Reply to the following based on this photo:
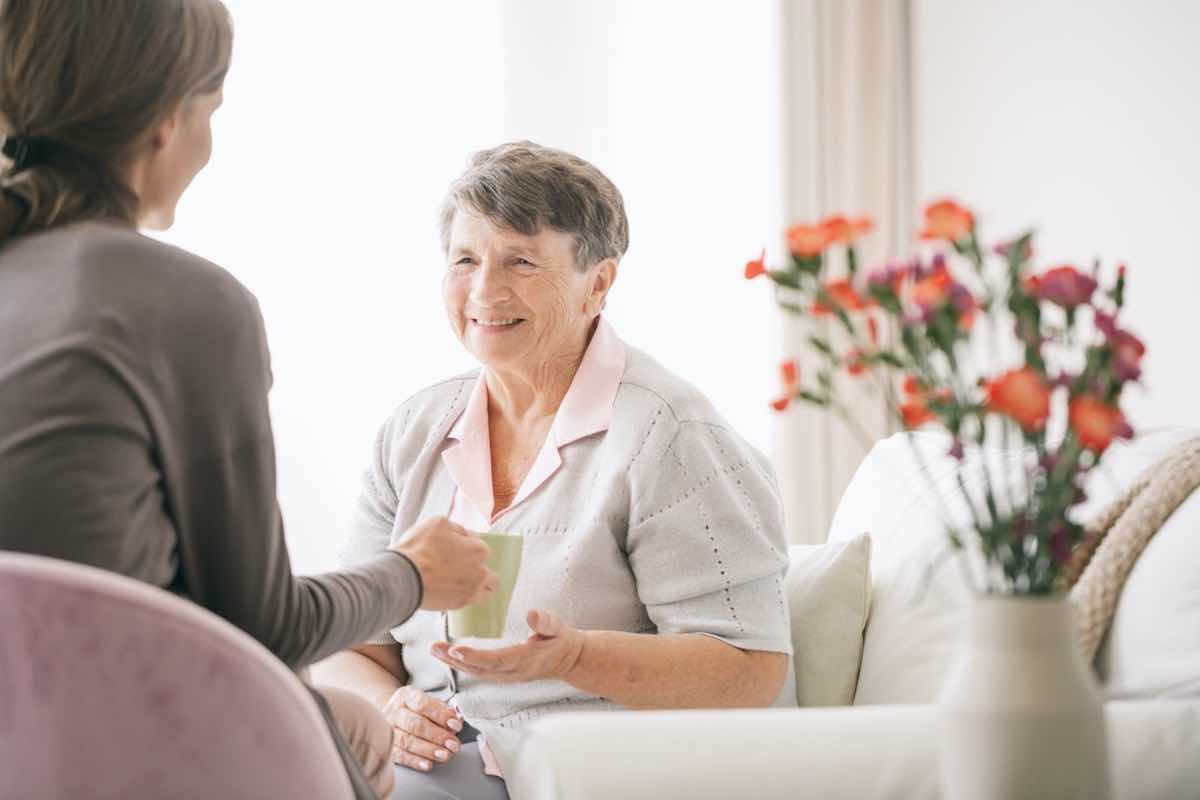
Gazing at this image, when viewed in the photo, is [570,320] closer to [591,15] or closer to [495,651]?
[495,651]

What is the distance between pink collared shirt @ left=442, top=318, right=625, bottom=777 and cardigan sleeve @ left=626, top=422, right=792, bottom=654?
155 mm

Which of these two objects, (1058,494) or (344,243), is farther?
(344,243)

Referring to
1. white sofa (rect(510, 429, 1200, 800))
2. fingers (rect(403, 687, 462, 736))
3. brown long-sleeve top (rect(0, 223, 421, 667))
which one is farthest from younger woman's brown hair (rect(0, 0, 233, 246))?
fingers (rect(403, 687, 462, 736))

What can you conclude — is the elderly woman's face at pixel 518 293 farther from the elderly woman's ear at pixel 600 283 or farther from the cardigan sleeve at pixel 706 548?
the cardigan sleeve at pixel 706 548

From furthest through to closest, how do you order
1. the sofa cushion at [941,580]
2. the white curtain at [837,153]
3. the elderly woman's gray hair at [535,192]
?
the white curtain at [837,153]
the elderly woman's gray hair at [535,192]
the sofa cushion at [941,580]

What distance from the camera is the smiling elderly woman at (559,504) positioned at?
6.16 ft

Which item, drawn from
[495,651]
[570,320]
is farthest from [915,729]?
[570,320]

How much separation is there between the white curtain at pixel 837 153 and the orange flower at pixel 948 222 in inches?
95.1

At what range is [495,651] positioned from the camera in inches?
69.0

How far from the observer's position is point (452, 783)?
194 centimetres

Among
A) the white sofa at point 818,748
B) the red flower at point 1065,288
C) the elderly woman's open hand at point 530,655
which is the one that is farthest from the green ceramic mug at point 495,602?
the red flower at point 1065,288

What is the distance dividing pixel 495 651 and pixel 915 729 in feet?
2.10

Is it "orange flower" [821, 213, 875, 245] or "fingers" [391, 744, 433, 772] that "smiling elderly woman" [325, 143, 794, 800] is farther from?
"orange flower" [821, 213, 875, 245]

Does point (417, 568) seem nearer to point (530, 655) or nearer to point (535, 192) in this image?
point (530, 655)
